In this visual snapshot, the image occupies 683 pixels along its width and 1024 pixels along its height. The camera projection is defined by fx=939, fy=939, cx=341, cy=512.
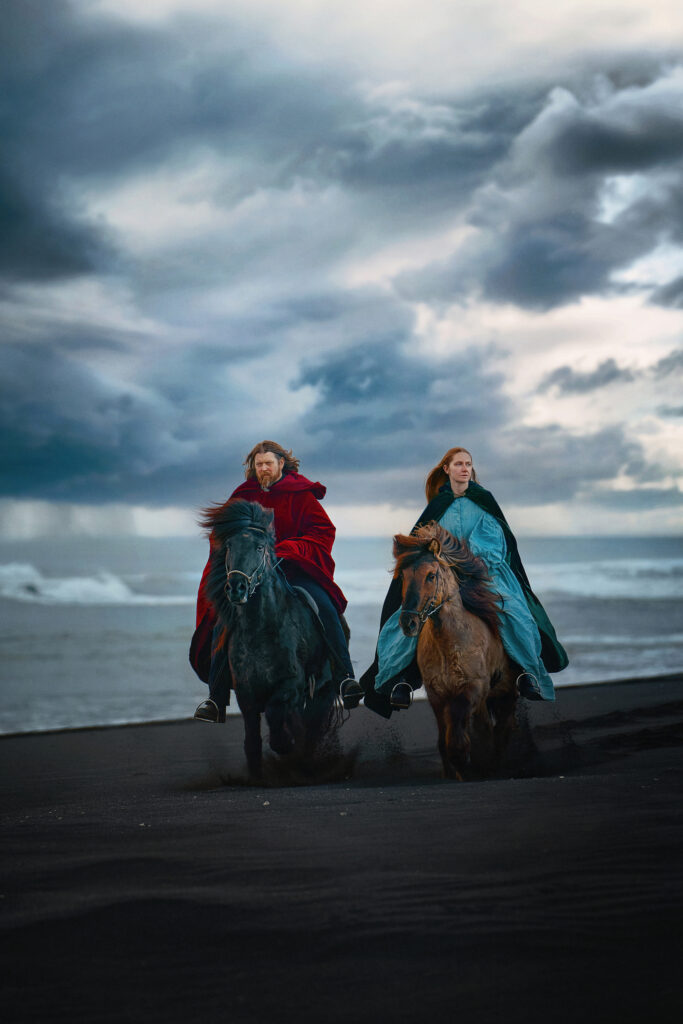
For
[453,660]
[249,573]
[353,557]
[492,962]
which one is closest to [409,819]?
[492,962]

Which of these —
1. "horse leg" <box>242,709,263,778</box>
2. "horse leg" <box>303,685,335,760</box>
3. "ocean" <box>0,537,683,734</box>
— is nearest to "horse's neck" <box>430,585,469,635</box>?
"horse leg" <box>303,685,335,760</box>

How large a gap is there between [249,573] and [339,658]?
116 cm

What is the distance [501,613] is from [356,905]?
4.06 m

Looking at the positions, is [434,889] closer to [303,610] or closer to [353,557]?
[303,610]

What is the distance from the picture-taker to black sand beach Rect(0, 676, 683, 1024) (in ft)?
8.63

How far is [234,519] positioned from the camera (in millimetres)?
6770

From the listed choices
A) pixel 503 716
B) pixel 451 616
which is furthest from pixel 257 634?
pixel 503 716

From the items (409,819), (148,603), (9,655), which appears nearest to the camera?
(409,819)

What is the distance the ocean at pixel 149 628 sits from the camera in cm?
1397

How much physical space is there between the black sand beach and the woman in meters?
1.61

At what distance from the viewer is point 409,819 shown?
444 centimetres

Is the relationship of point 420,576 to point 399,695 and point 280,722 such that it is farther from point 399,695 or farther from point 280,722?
point 280,722

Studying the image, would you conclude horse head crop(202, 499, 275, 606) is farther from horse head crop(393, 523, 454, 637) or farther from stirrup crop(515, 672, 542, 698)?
stirrup crop(515, 672, 542, 698)

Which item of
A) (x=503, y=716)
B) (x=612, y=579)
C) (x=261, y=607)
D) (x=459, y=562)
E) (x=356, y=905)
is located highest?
(x=612, y=579)
